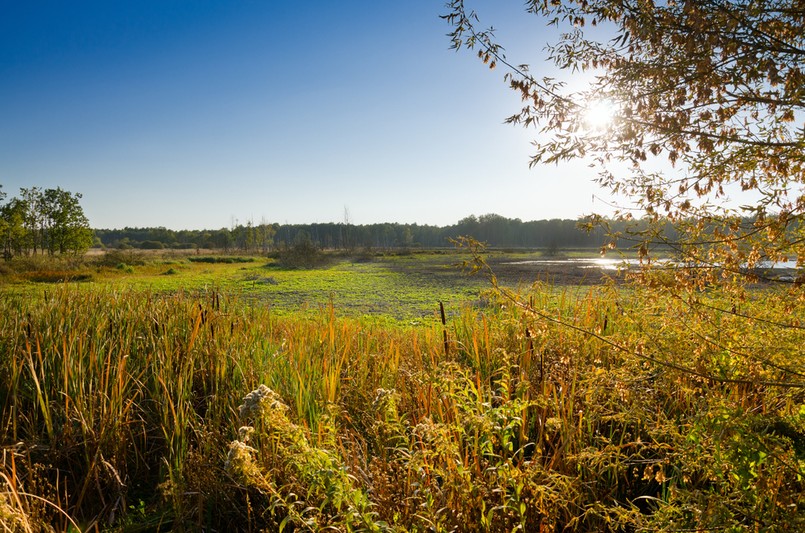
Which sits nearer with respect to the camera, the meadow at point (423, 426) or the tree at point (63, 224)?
the meadow at point (423, 426)

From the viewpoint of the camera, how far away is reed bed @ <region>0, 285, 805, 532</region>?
1.63 metres

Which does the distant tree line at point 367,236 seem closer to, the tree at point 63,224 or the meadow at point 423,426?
the tree at point 63,224

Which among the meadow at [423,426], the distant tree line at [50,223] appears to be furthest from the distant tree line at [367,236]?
the meadow at [423,426]

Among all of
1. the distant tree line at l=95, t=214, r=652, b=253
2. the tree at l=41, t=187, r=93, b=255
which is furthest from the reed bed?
the distant tree line at l=95, t=214, r=652, b=253

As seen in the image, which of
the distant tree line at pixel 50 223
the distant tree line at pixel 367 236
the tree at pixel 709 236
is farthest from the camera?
the distant tree line at pixel 367 236

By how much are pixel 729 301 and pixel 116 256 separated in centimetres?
3444

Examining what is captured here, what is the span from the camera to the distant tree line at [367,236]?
7338cm

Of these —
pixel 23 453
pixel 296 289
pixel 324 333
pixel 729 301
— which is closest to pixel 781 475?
pixel 729 301

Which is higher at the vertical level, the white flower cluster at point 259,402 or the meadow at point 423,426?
the white flower cluster at point 259,402

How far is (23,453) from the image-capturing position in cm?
266

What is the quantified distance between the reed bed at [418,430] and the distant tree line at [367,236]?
2523 inches

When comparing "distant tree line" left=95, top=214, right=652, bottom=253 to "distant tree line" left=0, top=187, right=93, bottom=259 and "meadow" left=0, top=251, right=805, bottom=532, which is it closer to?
"distant tree line" left=0, top=187, right=93, bottom=259

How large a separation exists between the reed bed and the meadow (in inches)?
0.7

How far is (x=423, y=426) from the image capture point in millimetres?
1706
